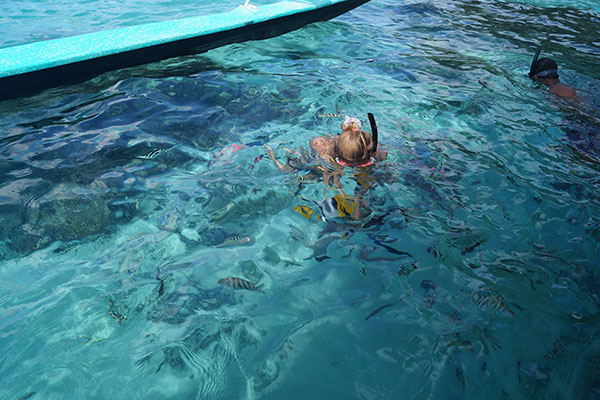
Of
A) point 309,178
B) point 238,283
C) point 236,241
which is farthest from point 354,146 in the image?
point 238,283

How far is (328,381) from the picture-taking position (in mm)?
2012

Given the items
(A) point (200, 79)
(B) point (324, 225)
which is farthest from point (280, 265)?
(A) point (200, 79)

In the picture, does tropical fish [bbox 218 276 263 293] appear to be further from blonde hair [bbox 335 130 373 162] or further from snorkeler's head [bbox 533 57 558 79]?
snorkeler's head [bbox 533 57 558 79]

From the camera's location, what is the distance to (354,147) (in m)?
3.56

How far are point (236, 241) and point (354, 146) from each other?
1418mm

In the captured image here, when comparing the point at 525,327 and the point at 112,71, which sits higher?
the point at 112,71

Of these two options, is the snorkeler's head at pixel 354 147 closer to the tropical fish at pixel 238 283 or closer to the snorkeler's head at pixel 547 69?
the tropical fish at pixel 238 283

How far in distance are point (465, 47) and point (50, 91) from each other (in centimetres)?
702

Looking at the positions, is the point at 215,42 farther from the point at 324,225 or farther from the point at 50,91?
the point at 324,225

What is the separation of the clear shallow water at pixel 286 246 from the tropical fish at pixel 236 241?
0.16 feet

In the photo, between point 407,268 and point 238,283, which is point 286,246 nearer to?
point 238,283

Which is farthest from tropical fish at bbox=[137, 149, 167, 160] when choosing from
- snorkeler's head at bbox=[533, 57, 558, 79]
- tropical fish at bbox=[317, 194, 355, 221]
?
snorkeler's head at bbox=[533, 57, 558, 79]

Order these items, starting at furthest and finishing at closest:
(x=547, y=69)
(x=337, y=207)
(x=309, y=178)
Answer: (x=547, y=69) → (x=309, y=178) → (x=337, y=207)

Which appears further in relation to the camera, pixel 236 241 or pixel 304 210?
pixel 304 210
